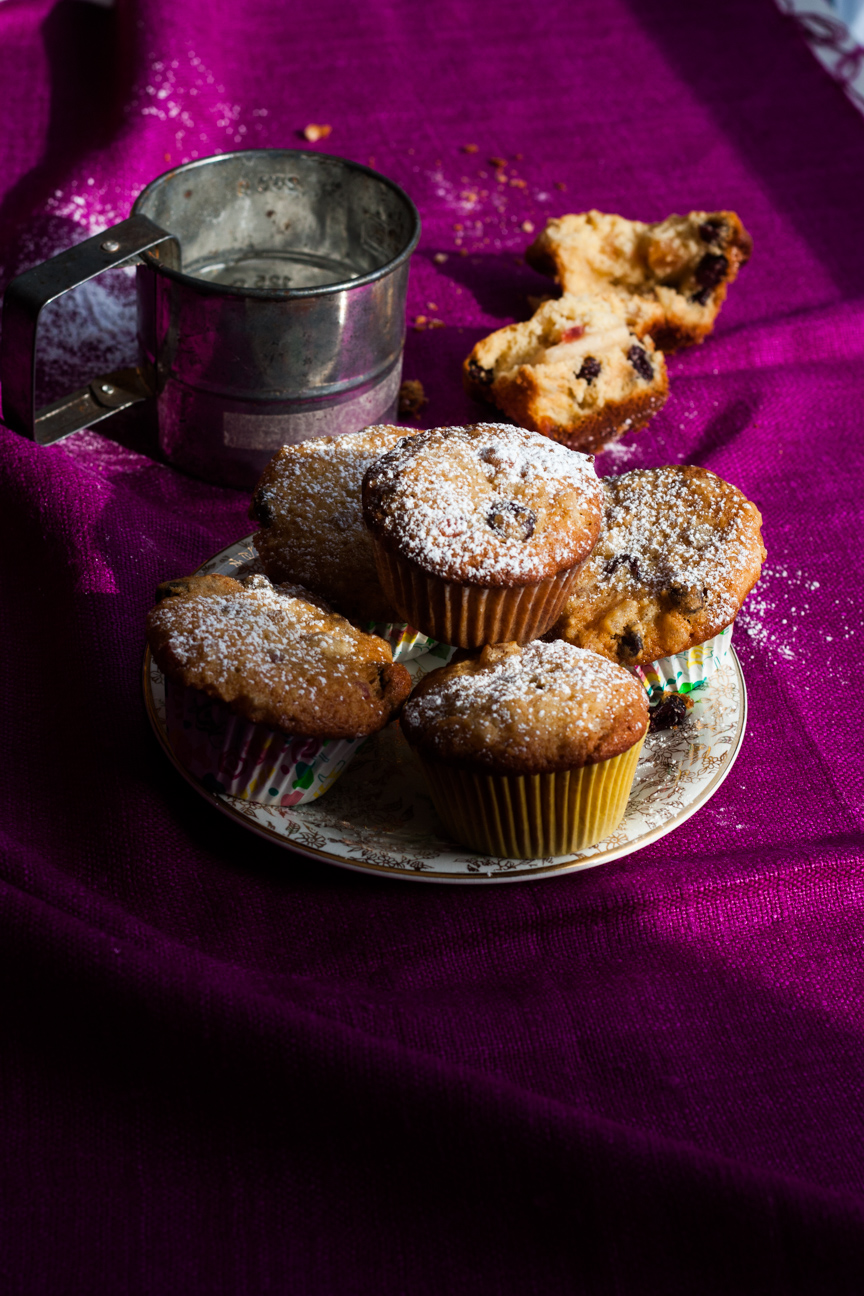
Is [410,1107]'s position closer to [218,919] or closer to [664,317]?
[218,919]

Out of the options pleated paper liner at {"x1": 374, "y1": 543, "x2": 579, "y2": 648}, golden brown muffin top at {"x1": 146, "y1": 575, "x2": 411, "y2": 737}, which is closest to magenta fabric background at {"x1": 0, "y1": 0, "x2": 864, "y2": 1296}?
golden brown muffin top at {"x1": 146, "y1": 575, "x2": 411, "y2": 737}

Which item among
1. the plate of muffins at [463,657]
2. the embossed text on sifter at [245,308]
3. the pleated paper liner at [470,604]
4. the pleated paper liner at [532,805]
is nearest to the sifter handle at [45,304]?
the embossed text on sifter at [245,308]

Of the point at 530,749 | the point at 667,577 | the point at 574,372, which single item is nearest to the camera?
the point at 530,749

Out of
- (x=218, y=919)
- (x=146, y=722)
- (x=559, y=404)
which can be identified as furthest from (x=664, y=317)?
(x=218, y=919)

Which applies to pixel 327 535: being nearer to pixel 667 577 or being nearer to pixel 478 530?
pixel 478 530

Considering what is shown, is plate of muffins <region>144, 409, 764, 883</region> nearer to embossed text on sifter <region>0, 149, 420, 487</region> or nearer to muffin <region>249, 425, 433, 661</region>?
muffin <region>249, 425, 433, 661</region>

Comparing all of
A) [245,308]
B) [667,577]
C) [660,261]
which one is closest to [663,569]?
[667,577]

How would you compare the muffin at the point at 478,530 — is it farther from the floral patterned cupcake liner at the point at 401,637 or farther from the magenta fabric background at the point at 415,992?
the magenta fabric background at the point at 415,992
